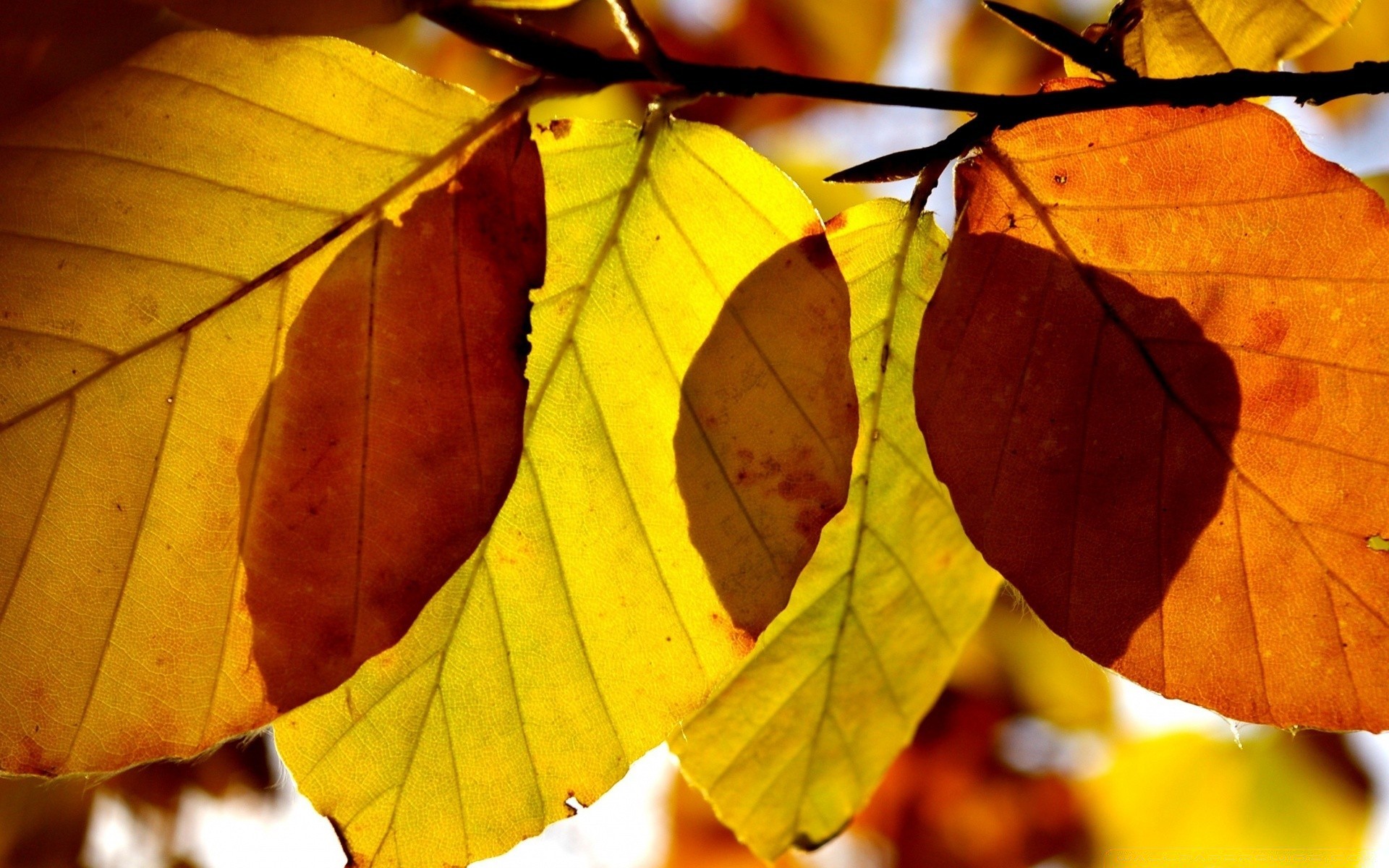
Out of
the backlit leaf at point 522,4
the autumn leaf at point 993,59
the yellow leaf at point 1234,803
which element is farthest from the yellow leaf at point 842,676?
the yellow leaf at point 1234,803

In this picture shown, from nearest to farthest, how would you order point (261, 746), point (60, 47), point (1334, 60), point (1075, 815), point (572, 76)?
1. point (572, 76)
2. point (60, 47)
3. point (1334, 60)
4. point (261, 746)
5. point (1075, 815)

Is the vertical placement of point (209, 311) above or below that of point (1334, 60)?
below

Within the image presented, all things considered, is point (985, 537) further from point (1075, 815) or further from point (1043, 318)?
point (1075, 815)

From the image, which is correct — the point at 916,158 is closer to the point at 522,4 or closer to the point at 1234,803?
the point at 522,4

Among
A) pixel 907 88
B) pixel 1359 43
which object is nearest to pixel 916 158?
pixel 907 88

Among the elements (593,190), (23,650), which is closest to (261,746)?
(23,650)

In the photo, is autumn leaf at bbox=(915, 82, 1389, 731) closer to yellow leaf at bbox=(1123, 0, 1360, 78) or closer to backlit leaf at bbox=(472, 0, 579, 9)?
yellow leaf at bbox=(1123, 0, 1360, 78)
